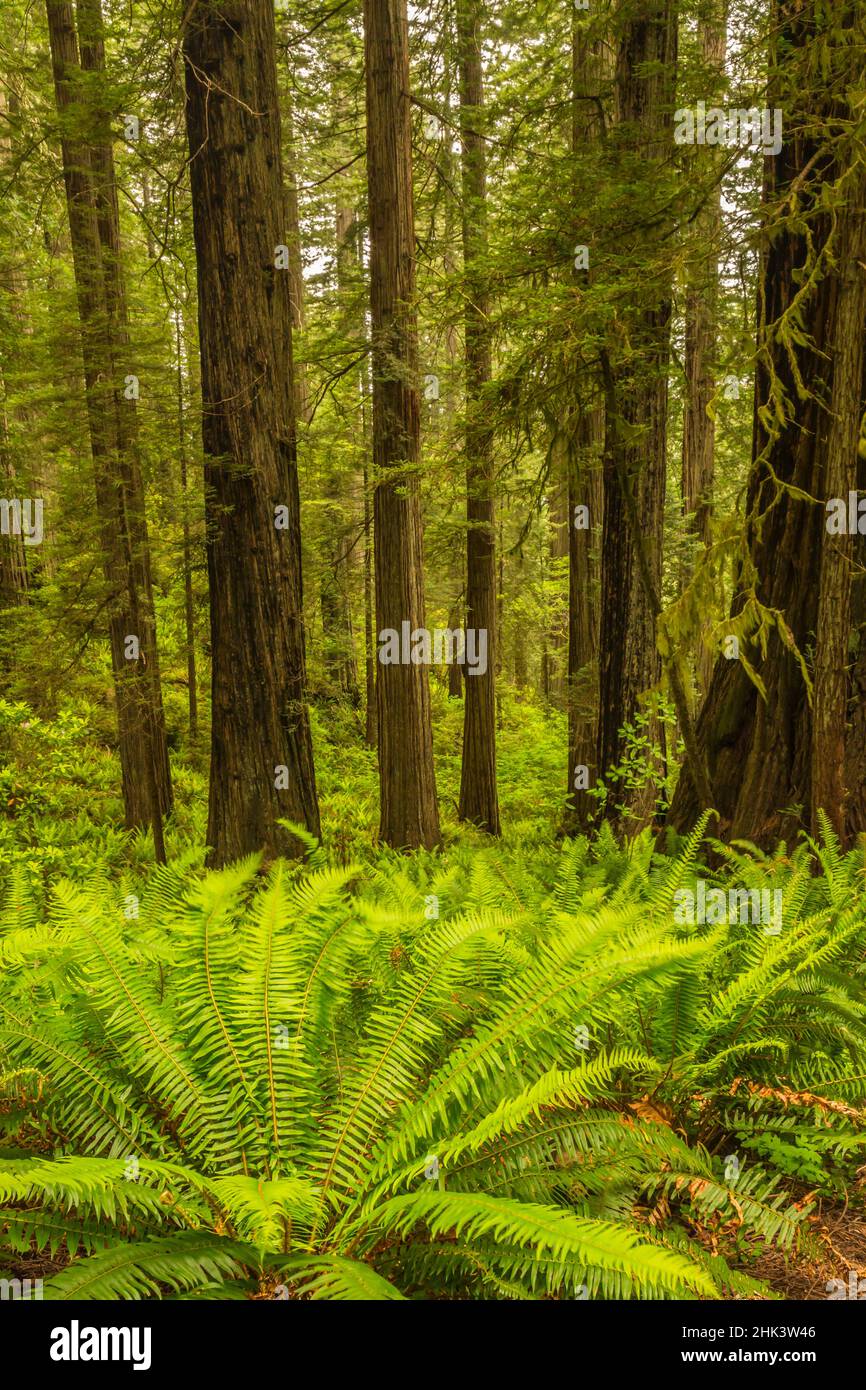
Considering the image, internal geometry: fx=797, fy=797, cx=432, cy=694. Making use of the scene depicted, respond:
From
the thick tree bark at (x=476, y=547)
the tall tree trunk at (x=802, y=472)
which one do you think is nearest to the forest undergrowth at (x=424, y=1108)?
the tall tree trunk at (x=802, y=472)

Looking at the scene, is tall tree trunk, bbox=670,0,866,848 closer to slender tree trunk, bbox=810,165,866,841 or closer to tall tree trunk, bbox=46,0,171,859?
slender tree trunk, bbox=810,165,866,841

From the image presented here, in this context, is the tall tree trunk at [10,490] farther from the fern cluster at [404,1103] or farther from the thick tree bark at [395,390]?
the fern cluster at [404,1103]

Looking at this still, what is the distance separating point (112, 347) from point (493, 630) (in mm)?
6825

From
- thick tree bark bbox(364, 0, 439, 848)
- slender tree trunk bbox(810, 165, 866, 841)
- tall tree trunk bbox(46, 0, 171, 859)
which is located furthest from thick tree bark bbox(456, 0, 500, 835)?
slender tree trunk bbox(810, 165, 866, 841)

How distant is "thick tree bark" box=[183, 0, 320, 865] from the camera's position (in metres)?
5.73

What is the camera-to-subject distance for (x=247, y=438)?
5996 millimetres

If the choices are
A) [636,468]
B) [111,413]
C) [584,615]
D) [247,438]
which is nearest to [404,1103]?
[247,438]

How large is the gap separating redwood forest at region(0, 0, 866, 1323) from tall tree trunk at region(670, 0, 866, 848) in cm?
3

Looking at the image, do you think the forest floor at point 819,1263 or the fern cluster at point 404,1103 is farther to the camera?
the forest floor at point 819,1263

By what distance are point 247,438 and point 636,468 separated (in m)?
3.40

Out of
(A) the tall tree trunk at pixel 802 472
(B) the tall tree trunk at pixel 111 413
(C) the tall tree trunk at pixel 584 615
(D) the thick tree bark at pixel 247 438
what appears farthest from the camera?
(C) the tall tree trunk at pixel 584 615

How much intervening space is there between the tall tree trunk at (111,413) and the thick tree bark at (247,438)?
3390 millimetres

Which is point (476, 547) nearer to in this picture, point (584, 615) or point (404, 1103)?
point (584, 615)

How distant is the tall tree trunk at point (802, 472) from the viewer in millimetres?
3977
